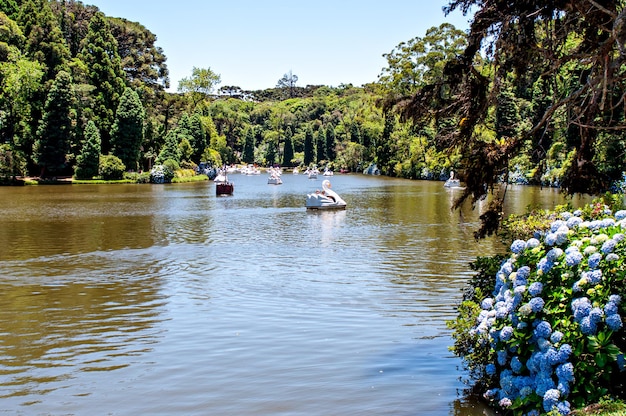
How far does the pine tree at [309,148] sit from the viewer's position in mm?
129125

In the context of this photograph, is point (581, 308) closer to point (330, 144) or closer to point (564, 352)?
point (564, 352)

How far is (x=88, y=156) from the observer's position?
64.5m

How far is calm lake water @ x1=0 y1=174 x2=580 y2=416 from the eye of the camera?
21.7 feet

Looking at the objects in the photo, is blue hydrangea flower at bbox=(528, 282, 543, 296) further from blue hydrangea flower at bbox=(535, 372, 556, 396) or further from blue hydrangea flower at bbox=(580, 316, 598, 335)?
blue hydrangea flower at bbox=(535, 372, 556, 396)

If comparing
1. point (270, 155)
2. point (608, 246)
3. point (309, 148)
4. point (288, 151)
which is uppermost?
point (309, 148)

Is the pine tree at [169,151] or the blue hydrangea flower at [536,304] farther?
the pine tree at [169,151]

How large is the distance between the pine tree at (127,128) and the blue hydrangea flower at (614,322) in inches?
2745

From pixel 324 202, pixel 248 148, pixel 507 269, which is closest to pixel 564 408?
pixel 507 269

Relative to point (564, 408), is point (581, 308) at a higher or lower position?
higher

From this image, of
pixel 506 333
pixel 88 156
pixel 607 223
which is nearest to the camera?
pixel 506 333

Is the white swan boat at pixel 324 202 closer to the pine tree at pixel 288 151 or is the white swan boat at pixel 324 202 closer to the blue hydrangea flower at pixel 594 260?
the blue hydrangea flower at pixel 594 260

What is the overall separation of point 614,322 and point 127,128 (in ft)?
230

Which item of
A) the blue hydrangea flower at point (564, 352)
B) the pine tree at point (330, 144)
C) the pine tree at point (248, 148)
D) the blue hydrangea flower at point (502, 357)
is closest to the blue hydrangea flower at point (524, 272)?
the blue hydrangea flower at point (502, 357)

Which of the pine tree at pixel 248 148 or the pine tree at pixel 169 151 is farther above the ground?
the pine tree at pixel 248 148
